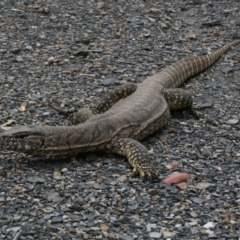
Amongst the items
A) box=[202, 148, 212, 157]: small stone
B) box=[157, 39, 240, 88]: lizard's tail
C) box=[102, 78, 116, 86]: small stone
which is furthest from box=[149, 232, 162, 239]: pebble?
box=[102, 78, 116, 86]: small stone

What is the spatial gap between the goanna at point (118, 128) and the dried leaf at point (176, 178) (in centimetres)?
14

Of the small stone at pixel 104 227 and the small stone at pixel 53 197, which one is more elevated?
the small stone at pixel 104 227

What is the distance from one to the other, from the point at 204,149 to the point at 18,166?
229 centimetres

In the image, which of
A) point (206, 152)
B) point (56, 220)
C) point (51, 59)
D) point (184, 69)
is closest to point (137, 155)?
point (206, 152)

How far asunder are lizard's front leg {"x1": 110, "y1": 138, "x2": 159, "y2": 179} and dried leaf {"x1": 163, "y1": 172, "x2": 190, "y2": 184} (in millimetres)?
135

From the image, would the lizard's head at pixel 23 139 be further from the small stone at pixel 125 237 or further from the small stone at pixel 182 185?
the small stone at pixel 125 237

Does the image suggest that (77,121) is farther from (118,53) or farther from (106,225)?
(118,53)

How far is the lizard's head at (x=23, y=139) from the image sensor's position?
7.60 meters

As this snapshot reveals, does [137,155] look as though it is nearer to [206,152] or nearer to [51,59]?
[206,152]

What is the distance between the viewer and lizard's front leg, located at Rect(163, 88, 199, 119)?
9.69 metres

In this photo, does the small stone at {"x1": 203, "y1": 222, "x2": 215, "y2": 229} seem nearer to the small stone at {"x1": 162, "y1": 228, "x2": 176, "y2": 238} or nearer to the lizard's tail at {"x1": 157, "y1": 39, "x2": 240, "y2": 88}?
the small stone at {"x1": 162, "y1": 228, "x2": 176, "y2": 238}

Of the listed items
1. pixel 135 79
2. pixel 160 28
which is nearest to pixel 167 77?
pixel 135 79

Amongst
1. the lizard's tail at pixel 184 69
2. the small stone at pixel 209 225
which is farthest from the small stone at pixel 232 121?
the small stone at pixel 209 225

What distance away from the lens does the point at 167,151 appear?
856 cm
